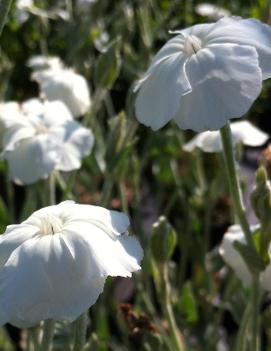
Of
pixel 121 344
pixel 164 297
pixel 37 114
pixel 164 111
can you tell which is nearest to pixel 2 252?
pixel 164 111

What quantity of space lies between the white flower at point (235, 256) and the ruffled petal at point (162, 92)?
230 mm

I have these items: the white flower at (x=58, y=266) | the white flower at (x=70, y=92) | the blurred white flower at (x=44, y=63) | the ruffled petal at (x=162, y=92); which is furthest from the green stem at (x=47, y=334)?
the blurred white flower at (x=44, y=63)

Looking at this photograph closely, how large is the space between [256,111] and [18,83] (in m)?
0.68

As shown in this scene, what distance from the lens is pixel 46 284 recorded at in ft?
1.91

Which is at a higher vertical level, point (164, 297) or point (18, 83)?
point (164, 297)

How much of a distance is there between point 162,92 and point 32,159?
323mm

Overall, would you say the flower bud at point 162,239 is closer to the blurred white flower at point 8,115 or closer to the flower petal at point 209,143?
the flower petal at point 209,143

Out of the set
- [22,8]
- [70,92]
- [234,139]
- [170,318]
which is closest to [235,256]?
[170,318]

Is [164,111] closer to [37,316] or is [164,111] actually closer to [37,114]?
[37,316]

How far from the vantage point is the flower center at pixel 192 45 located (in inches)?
28.1

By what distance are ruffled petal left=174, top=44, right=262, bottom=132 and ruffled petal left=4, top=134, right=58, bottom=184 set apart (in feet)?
1.04

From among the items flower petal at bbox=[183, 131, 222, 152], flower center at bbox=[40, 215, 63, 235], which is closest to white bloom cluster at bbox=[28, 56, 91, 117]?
flower petal at bbox=[183, 131, 222, 152]

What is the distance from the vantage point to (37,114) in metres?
1.08

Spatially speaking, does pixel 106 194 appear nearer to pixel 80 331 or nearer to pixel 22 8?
pixel 80 331
